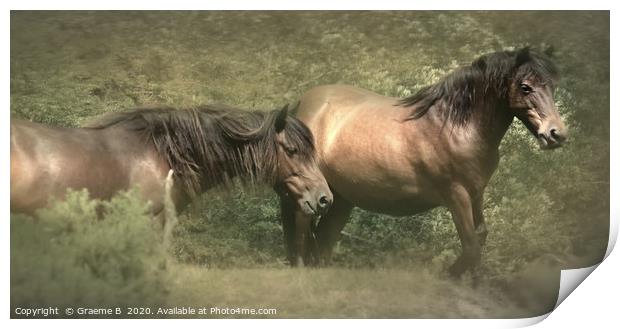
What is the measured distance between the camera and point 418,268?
683cm

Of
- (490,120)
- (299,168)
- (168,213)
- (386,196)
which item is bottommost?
(386,196)

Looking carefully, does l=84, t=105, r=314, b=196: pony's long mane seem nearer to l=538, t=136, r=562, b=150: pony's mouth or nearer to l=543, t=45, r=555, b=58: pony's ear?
l=538, t=136, r=562, b=150: pony's mouth

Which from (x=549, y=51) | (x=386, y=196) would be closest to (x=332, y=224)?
(x=386, y=196)

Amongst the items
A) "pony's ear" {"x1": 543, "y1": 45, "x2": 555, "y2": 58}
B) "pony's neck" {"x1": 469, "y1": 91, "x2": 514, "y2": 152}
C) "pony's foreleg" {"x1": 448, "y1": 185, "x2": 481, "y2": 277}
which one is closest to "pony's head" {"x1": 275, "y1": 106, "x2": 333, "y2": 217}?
"pony's foreleg" {"x1": 448, "y1": 185, "x2": 481, "y2": 277}

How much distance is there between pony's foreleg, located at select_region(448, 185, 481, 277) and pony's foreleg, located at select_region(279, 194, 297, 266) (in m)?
1.18

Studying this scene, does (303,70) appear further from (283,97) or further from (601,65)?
(601,65)

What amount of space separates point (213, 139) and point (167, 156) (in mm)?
330

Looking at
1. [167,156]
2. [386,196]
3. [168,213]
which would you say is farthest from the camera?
[386,196]

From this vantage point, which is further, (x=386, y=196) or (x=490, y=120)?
(x=386, y=196)

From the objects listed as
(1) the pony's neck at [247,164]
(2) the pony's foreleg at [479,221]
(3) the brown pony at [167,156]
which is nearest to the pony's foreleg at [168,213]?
(3) the brown pony at [167,156]

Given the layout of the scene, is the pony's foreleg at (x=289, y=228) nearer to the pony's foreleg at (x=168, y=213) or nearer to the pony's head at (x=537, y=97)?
the pony's foreleg at (x=168, y=213)

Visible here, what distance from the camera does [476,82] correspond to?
21.8 ft

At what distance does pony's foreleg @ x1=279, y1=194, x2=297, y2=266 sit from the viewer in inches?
280

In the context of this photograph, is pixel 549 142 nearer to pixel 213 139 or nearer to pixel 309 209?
pixel 309 209
